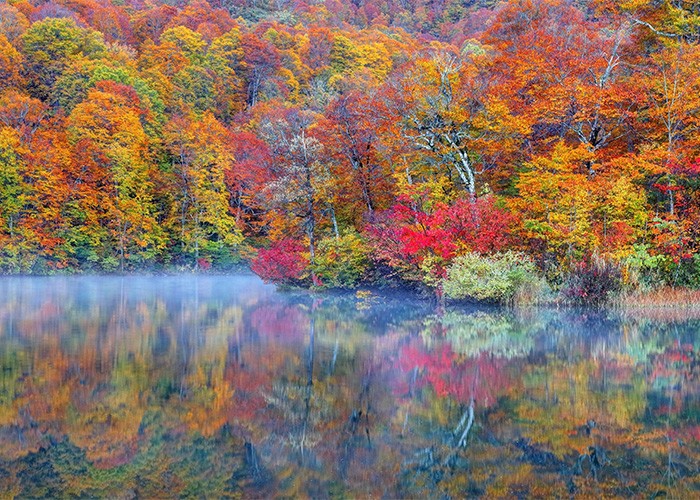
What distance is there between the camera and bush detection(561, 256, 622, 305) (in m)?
16.0

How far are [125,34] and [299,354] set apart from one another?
63.7 meters

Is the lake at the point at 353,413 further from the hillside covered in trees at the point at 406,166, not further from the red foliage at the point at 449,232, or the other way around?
the red foliage at the point at 449,232

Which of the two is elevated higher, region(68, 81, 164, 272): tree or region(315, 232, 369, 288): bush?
region(68, 81, 164, 272): tree

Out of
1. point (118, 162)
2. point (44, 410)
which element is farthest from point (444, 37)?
point (44, 410)

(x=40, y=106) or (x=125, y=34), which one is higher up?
(x=125, y=34)

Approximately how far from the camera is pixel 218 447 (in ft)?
17.5

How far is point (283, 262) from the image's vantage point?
2489 centimetres

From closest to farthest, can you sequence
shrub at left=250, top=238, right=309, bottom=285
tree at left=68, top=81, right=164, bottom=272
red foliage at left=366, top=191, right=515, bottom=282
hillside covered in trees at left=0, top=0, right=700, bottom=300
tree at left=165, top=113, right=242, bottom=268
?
hillside covered in trees at left=0, top=0, right=700, bottom=300 → red foliage at left=366, top=191, right=515, bottom=282 → shrub at left=250, top=238, right=309, bottom=285 → tree at left=68, top=81, right=164, bottom=272 → tree at left=165, top=113, right=242, bottom=268

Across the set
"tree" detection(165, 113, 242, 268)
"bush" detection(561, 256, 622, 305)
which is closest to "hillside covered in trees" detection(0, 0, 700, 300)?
"bush" detection(561, 256, 622, 305)

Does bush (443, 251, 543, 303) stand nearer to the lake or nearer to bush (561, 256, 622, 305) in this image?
bush (561, 256, 622, 305)

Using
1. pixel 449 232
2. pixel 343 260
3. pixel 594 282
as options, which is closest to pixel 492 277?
pixel 449 232

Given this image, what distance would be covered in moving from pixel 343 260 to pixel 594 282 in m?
10.8

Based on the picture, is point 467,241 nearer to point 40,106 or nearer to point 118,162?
point 118,162

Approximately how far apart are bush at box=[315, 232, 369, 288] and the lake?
11311 millimetres
